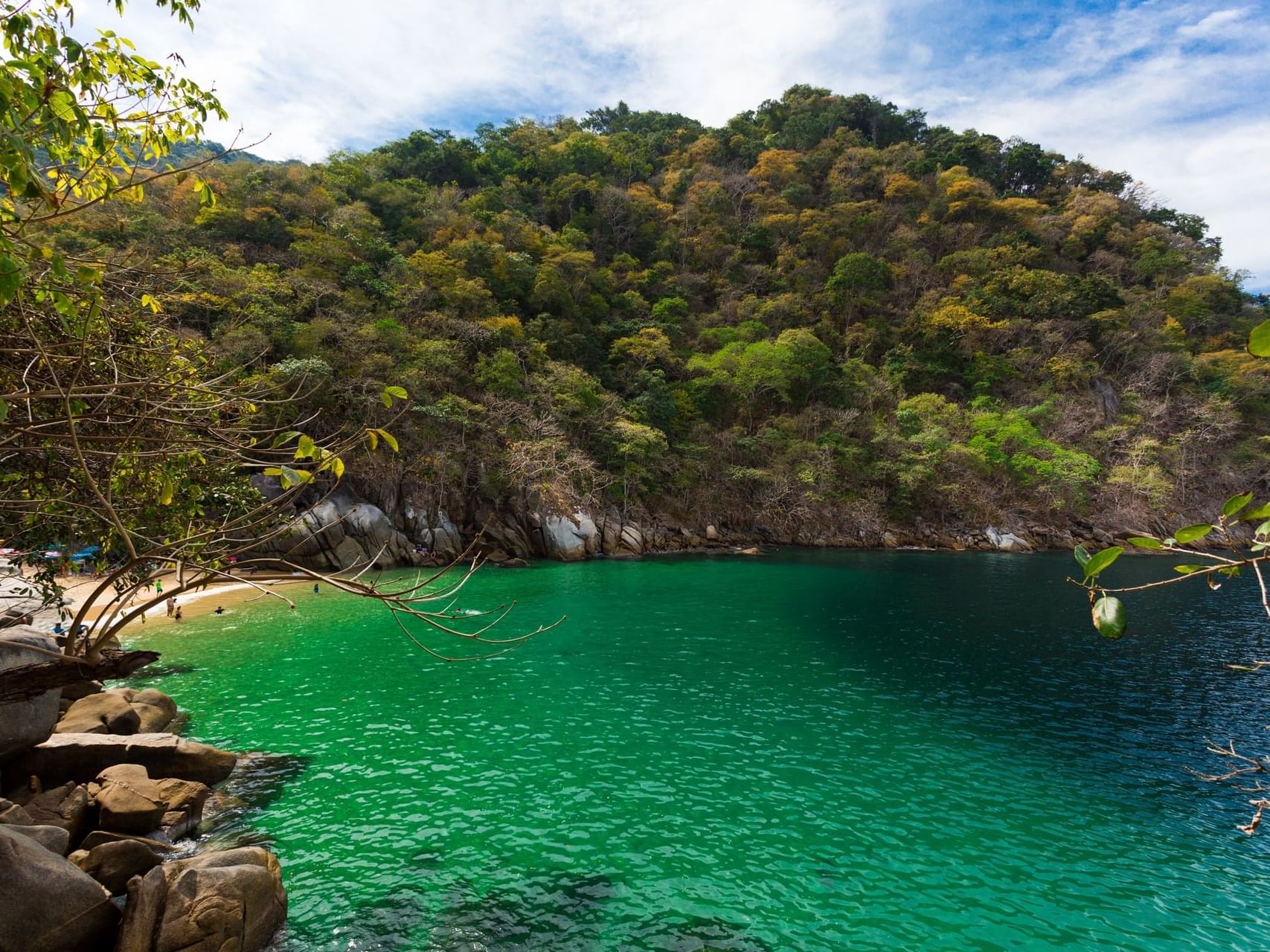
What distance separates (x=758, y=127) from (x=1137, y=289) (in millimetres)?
38187

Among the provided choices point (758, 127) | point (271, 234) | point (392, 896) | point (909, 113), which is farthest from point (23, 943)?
point (909, 113)

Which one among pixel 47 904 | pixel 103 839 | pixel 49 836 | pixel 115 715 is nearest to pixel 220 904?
pixel 47 904

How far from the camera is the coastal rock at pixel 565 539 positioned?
33375 mm

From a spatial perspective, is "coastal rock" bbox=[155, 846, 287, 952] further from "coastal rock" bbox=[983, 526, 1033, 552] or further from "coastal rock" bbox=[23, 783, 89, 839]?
"coastal rock" bbox=[983, 526, 1033, 552]

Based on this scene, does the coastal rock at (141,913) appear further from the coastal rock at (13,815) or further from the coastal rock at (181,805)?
the coastal rock at (181,805)

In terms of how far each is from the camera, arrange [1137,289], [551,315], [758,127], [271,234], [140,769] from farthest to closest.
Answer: [758,127] < [1137,289] < [551,315] < [271,234] < [140,769]

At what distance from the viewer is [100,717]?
1059 cm

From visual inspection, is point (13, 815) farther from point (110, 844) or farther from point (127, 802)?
point (127, 802)

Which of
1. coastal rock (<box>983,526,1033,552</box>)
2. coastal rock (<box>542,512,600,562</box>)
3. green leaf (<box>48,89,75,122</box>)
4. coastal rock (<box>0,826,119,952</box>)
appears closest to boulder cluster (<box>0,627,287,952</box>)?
coastal rock (<box>0,826,119,952</box>)

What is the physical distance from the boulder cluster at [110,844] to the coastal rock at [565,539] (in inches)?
896

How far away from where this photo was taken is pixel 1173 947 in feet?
25.0

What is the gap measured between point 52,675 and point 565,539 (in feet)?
95.4

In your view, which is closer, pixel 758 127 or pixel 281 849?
pixel 281 849

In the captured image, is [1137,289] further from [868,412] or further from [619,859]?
[619,859]
